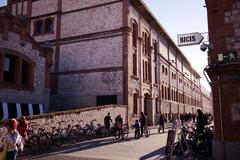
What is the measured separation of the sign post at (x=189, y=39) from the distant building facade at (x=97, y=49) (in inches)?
Result: 598

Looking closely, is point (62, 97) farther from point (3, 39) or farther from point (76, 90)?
point (3, 39)

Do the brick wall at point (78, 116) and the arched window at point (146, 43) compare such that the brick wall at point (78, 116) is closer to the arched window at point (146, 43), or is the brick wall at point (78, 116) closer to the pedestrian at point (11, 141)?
the pedestrian at point (11, 141)

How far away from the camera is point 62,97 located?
26.5m

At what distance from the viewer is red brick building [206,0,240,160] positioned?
947cm

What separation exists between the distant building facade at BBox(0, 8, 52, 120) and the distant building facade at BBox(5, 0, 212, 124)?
462 centimetres

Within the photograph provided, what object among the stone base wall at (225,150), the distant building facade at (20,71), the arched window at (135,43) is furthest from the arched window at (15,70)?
the stone base wall at (225,150)

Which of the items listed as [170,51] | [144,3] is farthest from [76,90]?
[170,51]

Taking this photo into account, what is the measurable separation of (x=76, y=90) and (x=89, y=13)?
760 centimetres

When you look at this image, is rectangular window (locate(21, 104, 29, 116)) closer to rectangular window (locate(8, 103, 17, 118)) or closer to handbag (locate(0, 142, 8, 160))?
rectangular window (locate(8, 103, 17, 118))

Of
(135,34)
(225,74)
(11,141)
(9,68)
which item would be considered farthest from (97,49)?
(11,141)

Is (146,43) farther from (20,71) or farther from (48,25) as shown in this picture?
(20,71)

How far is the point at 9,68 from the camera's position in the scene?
62.4 feet

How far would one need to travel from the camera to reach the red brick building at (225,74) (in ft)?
31.1

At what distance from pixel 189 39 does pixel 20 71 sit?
45.8 ft
